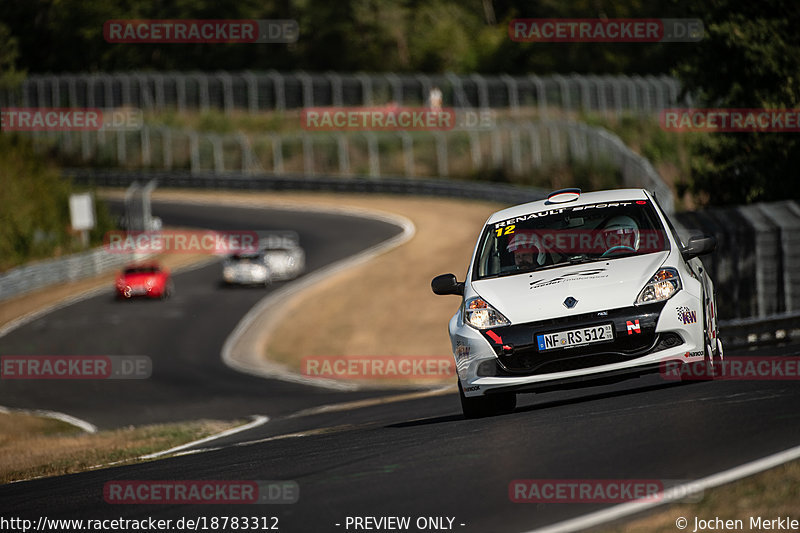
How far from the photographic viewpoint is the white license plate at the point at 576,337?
30.6 feet

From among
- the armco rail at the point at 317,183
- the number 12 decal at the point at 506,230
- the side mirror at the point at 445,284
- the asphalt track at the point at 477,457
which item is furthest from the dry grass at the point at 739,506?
the armco rail at the point at 317,183

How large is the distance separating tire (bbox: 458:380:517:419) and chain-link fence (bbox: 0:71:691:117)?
43.6 m

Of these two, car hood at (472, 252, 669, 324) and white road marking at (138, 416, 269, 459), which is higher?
car hood at (472, 252, 669, 324)

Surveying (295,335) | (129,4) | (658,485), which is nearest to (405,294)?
(295,335)

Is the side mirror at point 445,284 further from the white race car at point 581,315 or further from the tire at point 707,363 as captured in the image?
the tire at point 707,363

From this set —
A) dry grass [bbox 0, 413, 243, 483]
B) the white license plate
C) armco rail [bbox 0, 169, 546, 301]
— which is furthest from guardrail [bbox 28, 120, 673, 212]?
the white license plate

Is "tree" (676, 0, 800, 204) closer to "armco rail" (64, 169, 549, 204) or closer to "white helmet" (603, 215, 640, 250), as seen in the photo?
"white helmet" (603, 215, 640, 250)

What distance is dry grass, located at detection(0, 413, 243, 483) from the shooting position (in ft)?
40.8

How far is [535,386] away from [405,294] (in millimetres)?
24618

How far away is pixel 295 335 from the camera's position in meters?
31.5

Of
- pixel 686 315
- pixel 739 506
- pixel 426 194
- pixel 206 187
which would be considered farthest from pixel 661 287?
pixel 206 187

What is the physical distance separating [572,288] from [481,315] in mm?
737

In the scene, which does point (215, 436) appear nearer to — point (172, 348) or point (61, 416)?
point (61, 416)

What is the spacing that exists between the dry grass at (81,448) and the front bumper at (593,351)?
461 centimetres
